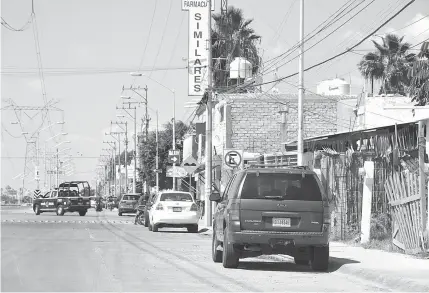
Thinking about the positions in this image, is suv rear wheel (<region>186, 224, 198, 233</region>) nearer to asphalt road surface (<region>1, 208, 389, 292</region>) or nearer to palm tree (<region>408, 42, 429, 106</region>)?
palm tree (<region>408, 42, 429, 106</region>)

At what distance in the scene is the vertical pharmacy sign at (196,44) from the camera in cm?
5147

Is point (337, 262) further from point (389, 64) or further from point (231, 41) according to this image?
point (231, 41)

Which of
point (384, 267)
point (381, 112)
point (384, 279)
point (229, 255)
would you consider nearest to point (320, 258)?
point (384, 267)

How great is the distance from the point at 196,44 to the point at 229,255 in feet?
115

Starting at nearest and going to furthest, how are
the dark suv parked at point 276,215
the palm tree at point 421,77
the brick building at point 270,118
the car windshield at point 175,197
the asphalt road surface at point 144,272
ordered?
the asphalt road surface at point 144,272 → the dark suv parked at point 276,215 → the palm tree at point 421,77 → the car windshield at point 175,197 → the brick building at point 270,118

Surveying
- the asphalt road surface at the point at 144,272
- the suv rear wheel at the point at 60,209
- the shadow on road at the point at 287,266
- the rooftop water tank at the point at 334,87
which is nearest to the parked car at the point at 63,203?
the suv rear wheel at the point at 60,209

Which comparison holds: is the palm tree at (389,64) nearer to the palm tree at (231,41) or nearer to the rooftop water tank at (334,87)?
the rooftop water tank at (334,87)

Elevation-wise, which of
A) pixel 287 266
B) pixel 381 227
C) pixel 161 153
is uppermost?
pixel 161 153

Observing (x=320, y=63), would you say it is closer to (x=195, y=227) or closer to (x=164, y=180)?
(x=195, y=227)

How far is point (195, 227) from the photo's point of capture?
35.6 m

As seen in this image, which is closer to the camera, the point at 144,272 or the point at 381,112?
the point at 144,272

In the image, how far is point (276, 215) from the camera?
56.4 feet

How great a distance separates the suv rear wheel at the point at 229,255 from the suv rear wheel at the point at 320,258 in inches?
62.3

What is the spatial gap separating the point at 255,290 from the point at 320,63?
53.3 ft
